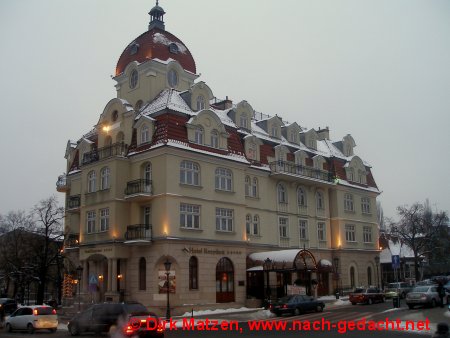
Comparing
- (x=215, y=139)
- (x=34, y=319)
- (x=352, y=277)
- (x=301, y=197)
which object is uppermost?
(x=215, y=139)

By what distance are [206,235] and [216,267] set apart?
2682 millimetres

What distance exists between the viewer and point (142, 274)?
39.8 meters

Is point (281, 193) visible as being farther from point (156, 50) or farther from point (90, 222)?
point (90, 222)

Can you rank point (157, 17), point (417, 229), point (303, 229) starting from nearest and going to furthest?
point (303, 229), point (157, 17), point (417, 229)


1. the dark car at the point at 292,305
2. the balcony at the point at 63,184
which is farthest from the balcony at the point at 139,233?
the balcony at the point at 63,184

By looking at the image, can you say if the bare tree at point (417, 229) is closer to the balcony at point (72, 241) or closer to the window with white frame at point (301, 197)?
the window with white frame at point (301, 197)

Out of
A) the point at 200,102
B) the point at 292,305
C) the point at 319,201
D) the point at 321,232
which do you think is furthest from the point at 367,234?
the point at 292,305

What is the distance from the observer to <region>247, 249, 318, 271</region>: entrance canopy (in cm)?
4134

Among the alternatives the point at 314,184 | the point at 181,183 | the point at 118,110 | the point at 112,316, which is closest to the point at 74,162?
the point at 118,110

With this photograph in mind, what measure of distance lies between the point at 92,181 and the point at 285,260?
16896mm

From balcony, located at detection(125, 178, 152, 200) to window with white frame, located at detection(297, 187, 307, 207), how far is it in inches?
684

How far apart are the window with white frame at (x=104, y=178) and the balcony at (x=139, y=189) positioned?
2598 mm

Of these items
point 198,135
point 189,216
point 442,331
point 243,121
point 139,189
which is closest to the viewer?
point 442,331

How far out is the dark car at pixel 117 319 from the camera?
2195cm
